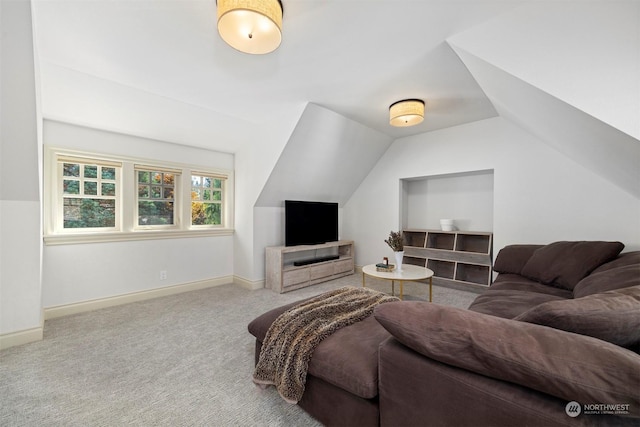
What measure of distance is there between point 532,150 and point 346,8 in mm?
3196

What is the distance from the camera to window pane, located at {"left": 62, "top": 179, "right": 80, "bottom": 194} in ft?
10.2

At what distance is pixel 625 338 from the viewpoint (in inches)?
35.2

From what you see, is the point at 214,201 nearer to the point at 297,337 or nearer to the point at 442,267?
the point at 297,337

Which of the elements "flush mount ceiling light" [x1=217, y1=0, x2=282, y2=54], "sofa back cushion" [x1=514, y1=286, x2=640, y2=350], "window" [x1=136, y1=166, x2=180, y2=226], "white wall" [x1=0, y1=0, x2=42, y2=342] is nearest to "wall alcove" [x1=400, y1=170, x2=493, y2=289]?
"sofa back cushion" [x1=514, y1=286, x2=640, y2=350]

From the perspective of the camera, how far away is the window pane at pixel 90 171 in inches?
127

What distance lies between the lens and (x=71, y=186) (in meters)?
3.14

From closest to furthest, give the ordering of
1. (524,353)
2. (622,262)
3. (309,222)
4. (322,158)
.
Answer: (524,353) < (622,262) < (322,158) < (309,222)

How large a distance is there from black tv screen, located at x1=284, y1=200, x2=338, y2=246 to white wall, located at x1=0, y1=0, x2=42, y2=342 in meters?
2.79

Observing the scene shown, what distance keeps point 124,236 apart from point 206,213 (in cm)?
119

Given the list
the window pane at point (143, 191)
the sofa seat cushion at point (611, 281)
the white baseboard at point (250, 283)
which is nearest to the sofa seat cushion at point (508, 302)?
the sofa seat cushion at point (611, 281)

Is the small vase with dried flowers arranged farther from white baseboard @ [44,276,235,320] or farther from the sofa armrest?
white baseboard @ [44,276,235,320]

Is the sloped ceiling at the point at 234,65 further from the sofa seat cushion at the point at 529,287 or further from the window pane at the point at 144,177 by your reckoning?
the sofa seat cushion at the point at 529,287

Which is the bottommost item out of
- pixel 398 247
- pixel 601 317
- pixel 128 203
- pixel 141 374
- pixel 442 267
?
pixel 141 374

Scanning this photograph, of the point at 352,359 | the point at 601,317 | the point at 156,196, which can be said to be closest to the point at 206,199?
the point at 156,196
